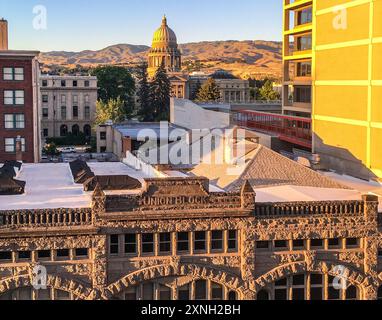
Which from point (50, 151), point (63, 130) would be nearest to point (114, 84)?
point (63, 130)

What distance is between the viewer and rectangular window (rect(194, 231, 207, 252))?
3034 centimetres

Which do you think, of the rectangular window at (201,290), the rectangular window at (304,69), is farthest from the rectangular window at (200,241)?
the rectangular window at (304,69)

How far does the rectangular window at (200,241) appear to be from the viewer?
30.3 meters

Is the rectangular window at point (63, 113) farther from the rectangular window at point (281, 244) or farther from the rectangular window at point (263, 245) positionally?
the rectangular window at point (281, 244)

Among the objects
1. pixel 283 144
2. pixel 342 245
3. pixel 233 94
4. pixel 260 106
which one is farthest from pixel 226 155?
pixel 233 94

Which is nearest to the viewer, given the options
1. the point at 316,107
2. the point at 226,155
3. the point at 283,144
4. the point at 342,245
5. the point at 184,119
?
the point at 342,245

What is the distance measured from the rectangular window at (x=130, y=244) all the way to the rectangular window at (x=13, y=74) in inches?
1425

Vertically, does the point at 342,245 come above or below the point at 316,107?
below

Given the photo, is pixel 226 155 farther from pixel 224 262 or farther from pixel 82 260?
pixel 82 260

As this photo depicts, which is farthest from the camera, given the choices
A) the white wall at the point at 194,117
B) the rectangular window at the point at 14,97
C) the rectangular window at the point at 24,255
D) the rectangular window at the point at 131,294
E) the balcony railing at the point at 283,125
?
the white wall at the point at 194,117

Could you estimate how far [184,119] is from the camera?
9156 cm

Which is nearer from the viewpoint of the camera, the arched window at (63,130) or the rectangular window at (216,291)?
the rectangular window at (216,291)

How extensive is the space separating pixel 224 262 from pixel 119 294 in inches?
194

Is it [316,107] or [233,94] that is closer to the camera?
[316,107]
